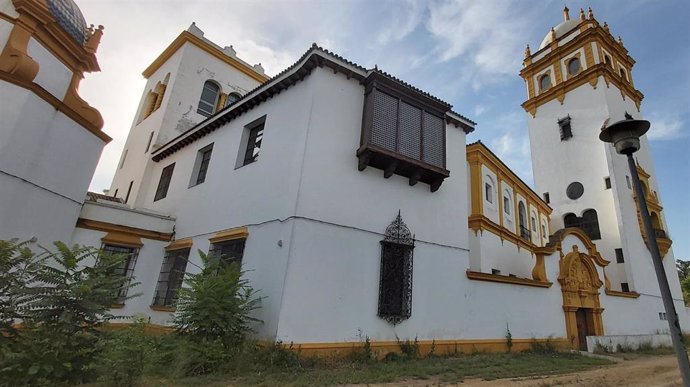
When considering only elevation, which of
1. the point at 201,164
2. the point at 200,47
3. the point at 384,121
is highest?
the point at 200,47

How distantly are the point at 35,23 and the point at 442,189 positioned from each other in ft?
40.0

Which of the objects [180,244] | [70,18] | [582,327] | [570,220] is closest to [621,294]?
[582,327]

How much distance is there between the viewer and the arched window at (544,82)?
2573cm

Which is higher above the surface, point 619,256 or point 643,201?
point 619,256

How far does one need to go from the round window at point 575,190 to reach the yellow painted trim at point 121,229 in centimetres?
2281

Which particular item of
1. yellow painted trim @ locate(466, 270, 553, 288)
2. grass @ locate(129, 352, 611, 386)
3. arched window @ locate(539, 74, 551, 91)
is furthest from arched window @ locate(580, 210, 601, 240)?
grass @ locate(129, 352, 611, 386)

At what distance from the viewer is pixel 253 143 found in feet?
35.5

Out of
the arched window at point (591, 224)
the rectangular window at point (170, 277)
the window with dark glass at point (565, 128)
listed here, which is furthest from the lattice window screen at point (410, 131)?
the window with dark glass at point (565, 128)

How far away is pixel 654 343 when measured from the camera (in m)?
16.6

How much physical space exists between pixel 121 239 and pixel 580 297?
16090 mm

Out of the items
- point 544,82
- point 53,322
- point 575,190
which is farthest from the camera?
point 544,82

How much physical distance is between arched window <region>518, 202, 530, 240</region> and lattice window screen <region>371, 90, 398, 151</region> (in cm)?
1315

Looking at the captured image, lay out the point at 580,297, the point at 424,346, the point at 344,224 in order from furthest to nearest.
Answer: the point at 580,297, the point at 424,346, the point at 344,224

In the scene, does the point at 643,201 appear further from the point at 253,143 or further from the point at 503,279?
the point at 253,143
